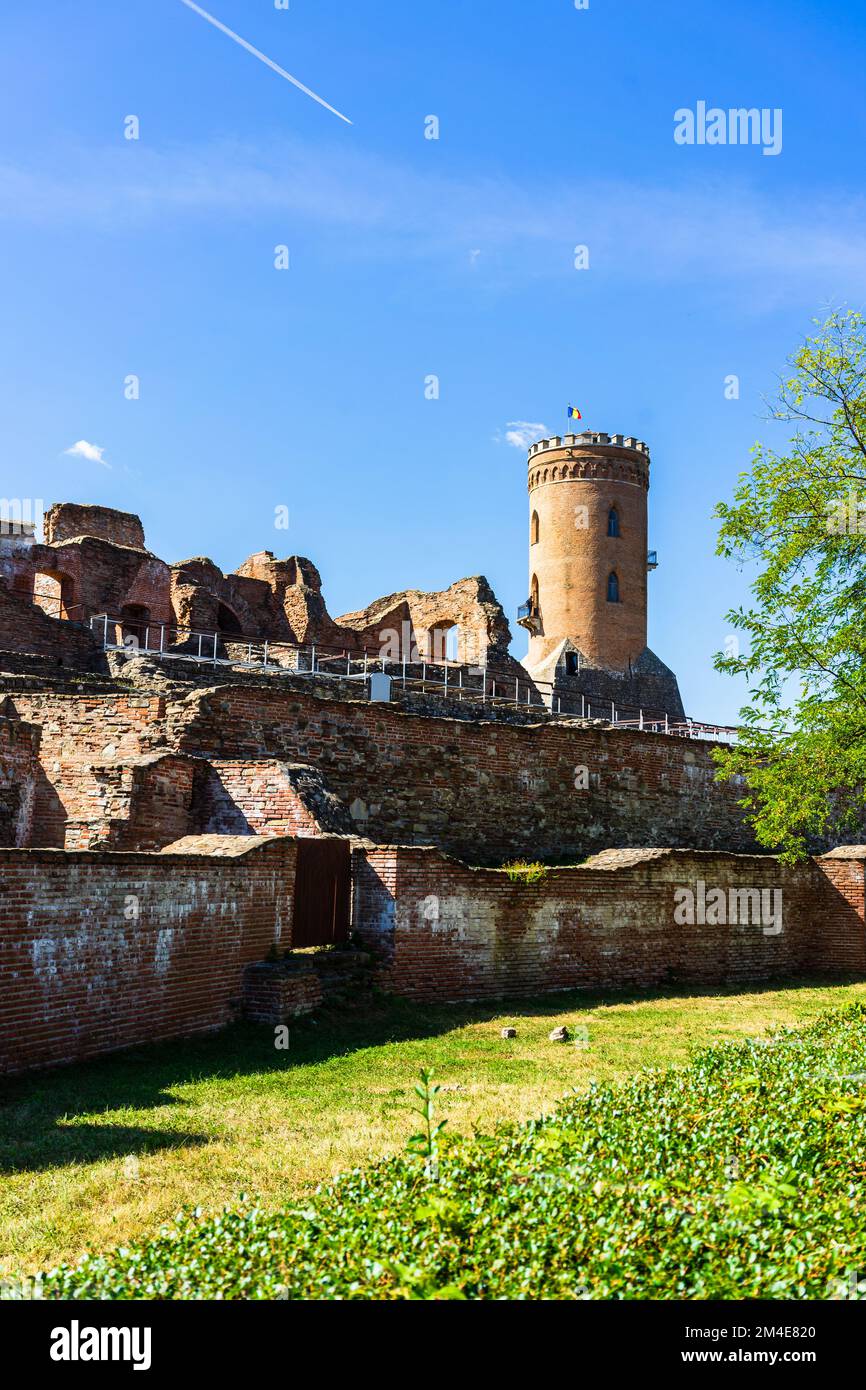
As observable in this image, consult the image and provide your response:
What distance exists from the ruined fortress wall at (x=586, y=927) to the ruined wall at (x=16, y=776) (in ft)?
13.6

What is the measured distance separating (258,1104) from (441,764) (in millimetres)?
11031

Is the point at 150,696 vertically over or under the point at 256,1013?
over

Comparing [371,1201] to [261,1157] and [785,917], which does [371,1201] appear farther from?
[785,917]

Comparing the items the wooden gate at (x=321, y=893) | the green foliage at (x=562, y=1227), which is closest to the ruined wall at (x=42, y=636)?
the wooden gate at (x=321, y=893)

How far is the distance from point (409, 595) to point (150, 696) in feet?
76.2

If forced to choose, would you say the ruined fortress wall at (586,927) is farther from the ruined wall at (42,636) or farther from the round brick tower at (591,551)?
the round brick tower at (591,551)

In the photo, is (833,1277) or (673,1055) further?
(673,1055)

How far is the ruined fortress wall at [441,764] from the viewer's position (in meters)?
15.5

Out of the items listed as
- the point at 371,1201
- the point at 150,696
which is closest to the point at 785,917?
the point at 150,696

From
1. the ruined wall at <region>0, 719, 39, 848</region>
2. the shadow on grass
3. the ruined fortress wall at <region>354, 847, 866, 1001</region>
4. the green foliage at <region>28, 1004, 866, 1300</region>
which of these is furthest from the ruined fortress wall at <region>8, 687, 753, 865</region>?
the green foliage at <region>28, 1004, 866, 1300</region>

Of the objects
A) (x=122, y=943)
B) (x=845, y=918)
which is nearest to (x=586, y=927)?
(x=845, y=918)

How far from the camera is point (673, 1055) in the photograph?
10594 mm
